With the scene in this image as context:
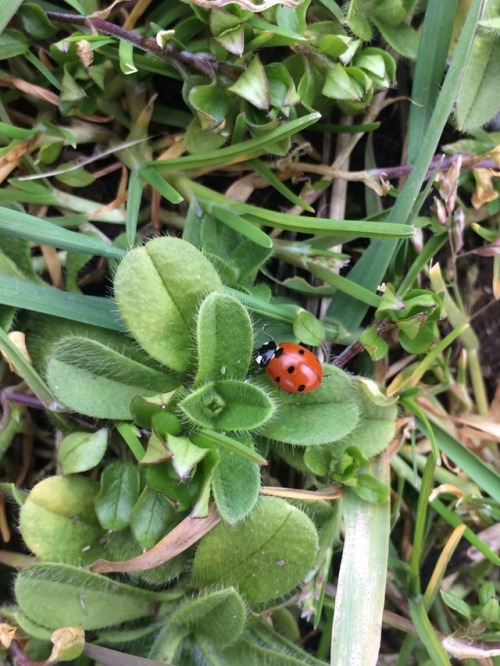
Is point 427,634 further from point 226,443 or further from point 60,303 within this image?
point 60,303

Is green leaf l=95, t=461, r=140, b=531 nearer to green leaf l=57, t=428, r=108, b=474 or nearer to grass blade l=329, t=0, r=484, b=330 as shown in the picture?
green leaf l=57, t=428, r=108, b=474

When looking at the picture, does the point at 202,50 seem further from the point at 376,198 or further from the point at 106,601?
the point at 106,601

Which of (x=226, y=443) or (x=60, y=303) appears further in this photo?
(x=60, y=303)

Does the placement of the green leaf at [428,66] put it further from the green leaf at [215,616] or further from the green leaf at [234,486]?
the green leaf at [215,616]

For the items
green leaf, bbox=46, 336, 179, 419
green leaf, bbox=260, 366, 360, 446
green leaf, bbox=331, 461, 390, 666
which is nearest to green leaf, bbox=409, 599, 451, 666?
green leaf, bbox=331, 461, 390, 666

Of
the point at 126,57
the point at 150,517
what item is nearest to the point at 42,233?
the point at 126,57

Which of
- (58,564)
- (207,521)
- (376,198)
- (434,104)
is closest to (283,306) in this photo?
(376,198)
